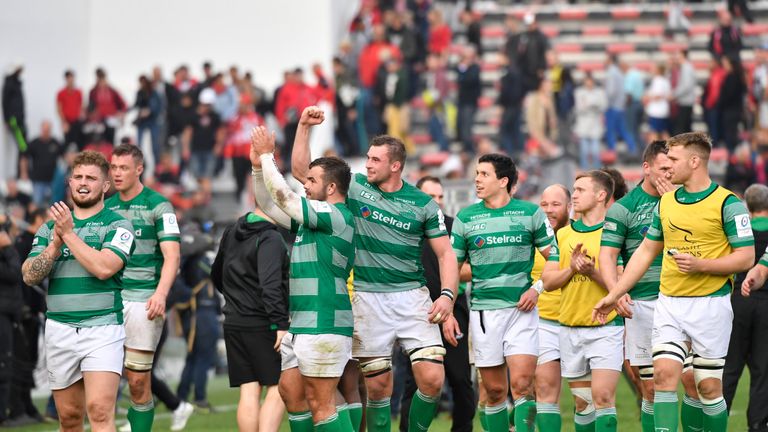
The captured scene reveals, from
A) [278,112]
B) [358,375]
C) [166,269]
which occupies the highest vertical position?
[278,112]

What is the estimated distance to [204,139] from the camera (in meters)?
26.4

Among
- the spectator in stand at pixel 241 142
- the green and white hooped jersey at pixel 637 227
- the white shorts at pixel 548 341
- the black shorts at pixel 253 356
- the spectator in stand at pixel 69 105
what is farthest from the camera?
the spectator in stand at pixel 69 105

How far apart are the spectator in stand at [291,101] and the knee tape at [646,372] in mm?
15635

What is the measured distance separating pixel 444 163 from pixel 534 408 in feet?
49.7

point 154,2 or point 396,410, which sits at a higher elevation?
point 154,2

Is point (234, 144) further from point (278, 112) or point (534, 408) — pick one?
point (534, 408)

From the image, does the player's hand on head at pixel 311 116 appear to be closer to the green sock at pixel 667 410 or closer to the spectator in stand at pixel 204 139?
the green sock at pixel 667 410

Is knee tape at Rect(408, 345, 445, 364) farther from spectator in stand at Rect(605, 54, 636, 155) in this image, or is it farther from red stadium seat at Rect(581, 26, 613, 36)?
red stadium seat at Rect(581, 26, 613, 36)

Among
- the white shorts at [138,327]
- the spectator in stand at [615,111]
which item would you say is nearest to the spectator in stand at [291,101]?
the spectator in stand at [615,111]

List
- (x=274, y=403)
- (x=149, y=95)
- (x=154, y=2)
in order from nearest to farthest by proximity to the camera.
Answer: (x=274, y=403)
(x=149, y=95)
(x=154, y=2)

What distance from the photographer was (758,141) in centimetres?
2312

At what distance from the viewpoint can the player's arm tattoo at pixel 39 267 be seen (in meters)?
8.87

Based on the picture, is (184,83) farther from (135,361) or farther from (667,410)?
(667,410)

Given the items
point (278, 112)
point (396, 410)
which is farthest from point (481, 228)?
point (278, 112)
